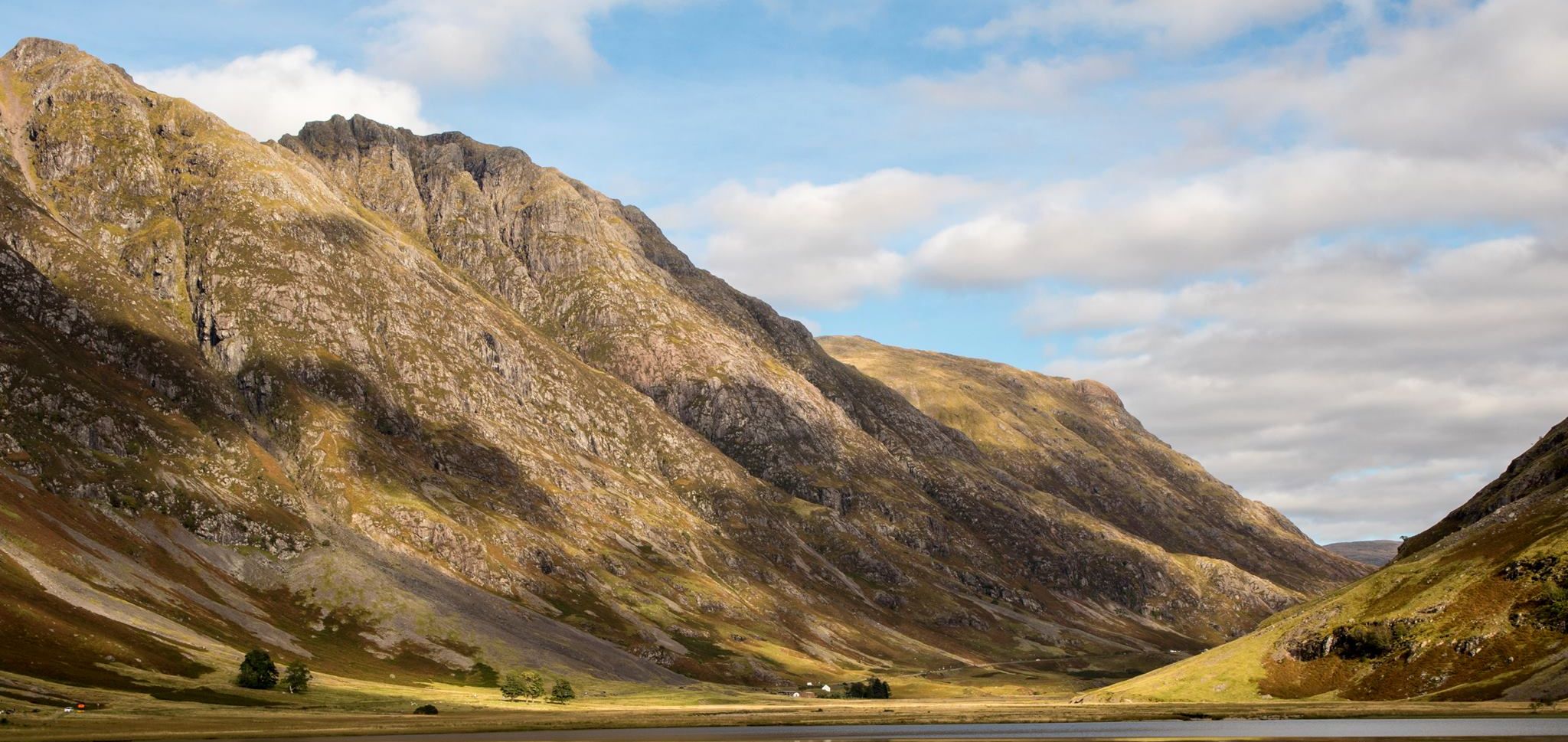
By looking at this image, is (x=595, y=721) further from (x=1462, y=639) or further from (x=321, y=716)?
(x=1462, y=639)

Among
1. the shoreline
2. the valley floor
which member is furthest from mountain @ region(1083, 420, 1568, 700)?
the valley floor

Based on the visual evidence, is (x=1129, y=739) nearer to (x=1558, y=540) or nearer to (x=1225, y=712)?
(x=1225, y=712)

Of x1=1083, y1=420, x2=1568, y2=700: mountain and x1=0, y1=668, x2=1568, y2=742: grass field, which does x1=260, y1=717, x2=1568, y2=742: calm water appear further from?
x1=1083, y1=420, x2=1568, y2=700: mountain

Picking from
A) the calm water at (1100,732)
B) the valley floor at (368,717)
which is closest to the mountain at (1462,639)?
the valley floor at (368,717)

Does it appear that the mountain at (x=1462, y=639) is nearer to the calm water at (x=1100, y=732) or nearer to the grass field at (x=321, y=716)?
the grass field at (x=321, y=716)

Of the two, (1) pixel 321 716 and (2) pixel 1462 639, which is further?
(1) pixel 321 716

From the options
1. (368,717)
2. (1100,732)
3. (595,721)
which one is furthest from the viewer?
(595,721)

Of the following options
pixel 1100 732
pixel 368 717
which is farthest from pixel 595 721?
pixel 1100 732

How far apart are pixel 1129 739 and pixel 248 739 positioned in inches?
3736

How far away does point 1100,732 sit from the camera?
474 ft

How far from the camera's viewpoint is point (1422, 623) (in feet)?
606

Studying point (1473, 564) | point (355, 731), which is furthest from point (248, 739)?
point (1473, 564)

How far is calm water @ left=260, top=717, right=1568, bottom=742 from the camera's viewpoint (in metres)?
117

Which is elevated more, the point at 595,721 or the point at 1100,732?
the point at 1100,732
